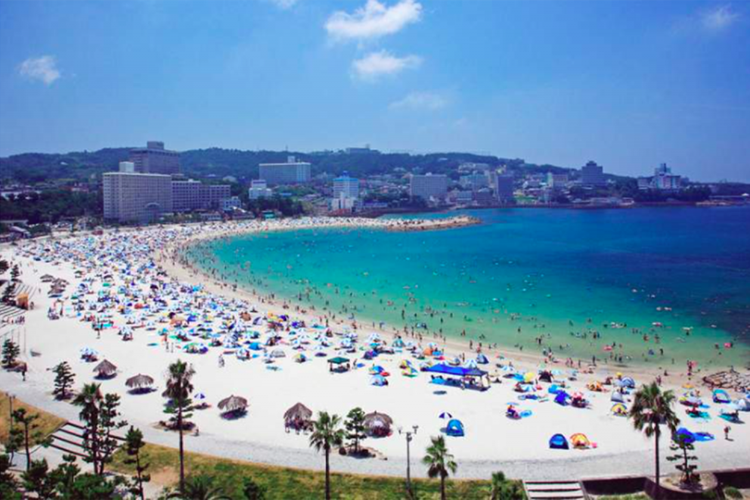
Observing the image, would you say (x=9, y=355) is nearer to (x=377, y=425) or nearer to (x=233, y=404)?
(x=233, y=404)

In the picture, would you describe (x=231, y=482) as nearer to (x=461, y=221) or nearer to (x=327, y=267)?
(x=327, y=267)

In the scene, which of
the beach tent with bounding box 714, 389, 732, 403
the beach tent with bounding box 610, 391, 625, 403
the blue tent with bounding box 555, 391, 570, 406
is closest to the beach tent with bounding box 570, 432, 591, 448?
the blue tent with bounding box 555, 391, 570, 406

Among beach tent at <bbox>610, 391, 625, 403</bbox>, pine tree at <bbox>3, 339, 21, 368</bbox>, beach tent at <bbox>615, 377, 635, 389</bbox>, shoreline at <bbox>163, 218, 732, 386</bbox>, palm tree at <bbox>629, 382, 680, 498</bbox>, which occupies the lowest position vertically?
Answer: shoreline at <bbox>163, 218, 732, 386</bbox>

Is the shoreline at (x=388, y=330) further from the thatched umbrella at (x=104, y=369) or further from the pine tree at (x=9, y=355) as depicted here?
the pine tree at (x=9, y=355)

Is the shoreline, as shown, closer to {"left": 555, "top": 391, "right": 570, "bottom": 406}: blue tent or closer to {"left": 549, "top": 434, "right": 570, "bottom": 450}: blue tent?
{"left": 555, "top": 391, "right": 570, "bottom": 406}: blue tent

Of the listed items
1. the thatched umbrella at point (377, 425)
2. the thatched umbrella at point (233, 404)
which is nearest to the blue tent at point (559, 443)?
the thatched umbrella at point (377, 425)

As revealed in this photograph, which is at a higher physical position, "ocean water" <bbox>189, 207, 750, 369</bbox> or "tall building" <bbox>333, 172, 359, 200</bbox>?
"tall building" <bbox>333, 172, 359, 200</bbox>
